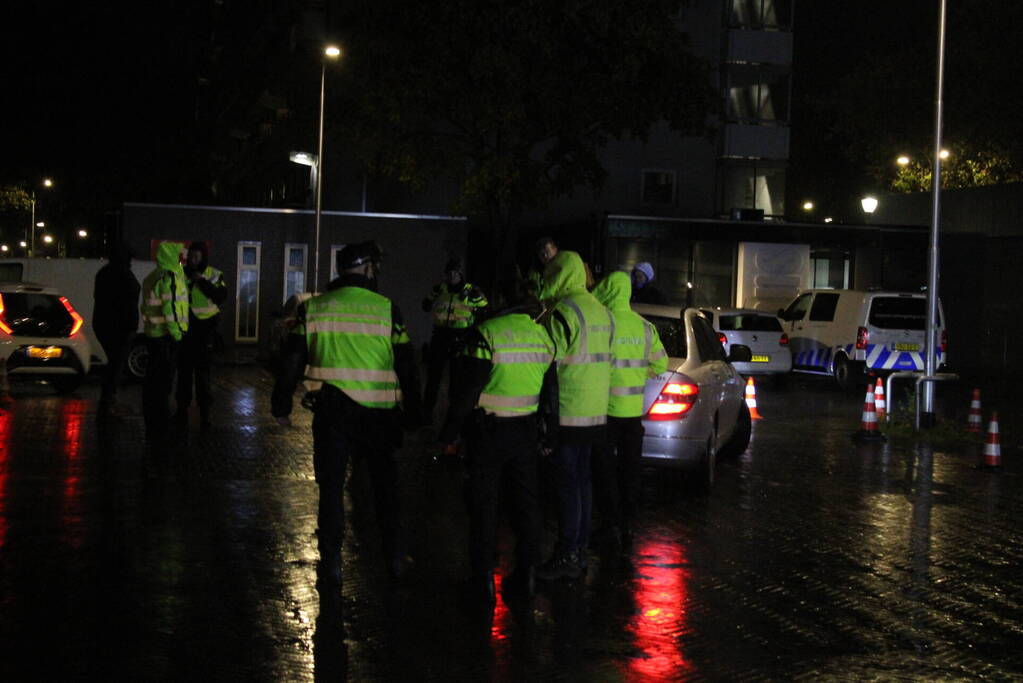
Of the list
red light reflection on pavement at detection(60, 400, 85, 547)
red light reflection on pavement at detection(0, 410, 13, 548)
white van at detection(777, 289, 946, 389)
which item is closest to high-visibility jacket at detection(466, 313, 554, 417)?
red light reflection on pavement at detection(60, 400, 85, 547)

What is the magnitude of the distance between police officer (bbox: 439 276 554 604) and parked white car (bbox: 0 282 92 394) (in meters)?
13.4

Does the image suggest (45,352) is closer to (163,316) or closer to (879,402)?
(163,316)

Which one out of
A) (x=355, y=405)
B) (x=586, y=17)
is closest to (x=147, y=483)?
(x=355, y=405)

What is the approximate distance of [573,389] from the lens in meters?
8.52

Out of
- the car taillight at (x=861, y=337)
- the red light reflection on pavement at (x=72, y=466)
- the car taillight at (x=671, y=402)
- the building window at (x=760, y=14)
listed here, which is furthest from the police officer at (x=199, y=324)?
the building window at (x=760, y=14)

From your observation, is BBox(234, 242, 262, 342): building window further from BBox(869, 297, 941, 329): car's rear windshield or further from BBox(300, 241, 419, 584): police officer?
BBox(300, 241, 419, 584): police officer

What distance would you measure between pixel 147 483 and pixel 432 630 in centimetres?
519

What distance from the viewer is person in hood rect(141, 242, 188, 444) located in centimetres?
1432

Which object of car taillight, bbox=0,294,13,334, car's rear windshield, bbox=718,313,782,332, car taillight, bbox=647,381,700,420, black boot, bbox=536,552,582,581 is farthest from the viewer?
car's rear windshield, bbox=718,313,782,332

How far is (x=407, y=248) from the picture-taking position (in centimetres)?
3756

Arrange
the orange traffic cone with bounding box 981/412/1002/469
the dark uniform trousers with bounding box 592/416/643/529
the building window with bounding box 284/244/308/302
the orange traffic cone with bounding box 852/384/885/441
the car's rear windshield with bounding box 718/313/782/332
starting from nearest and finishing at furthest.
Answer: the dark uniform trousers with bounding box 592/416/643/529
the orange traffic cone with bounding box 981/412/1002/469
the orange traffic cone with bounding box 852/384/885/441
the car's rear windshield with bounding box 718/313/782/332
the building window with bounding box 284/244/308/302

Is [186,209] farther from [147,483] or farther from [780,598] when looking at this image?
[780,598]

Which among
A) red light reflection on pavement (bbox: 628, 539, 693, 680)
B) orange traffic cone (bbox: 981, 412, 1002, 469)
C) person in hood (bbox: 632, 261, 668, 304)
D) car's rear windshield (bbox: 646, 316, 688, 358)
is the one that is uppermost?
person in hood (bbox: 632, 261, 668, 304)

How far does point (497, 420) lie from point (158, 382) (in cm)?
767
